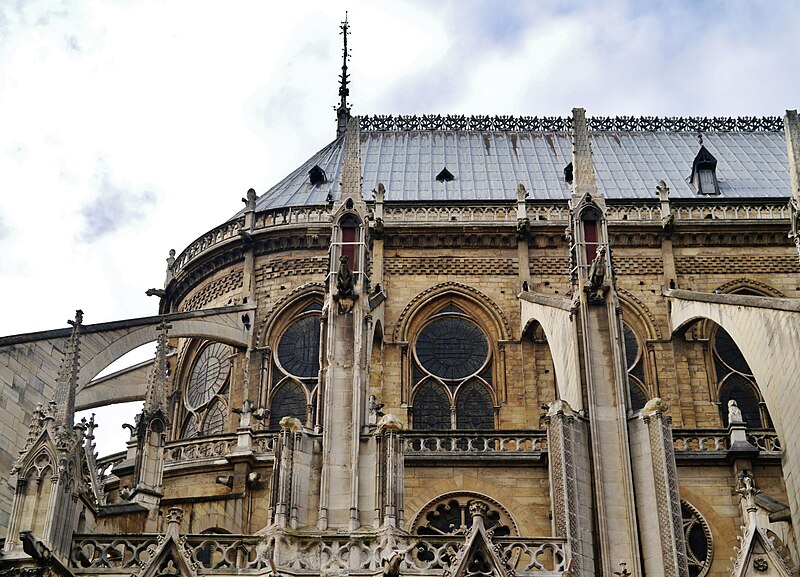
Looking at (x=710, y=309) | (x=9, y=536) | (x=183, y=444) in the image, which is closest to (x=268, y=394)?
(x=183, y=444)

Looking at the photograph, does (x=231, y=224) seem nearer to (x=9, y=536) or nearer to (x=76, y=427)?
(x=76, y=427)

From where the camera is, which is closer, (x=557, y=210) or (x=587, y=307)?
(x=587, y=307)

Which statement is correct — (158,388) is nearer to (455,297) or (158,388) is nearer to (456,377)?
(456,377)

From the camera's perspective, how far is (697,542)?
2003 centimetres

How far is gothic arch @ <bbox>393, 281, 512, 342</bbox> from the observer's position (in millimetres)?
25469

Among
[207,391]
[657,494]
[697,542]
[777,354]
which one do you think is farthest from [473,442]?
[207,391]

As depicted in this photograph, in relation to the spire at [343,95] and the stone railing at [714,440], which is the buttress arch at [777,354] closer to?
the stone railing at [714,440]

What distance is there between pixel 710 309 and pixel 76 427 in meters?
12.9

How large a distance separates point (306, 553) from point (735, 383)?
45.4 feet

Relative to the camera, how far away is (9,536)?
545 inches

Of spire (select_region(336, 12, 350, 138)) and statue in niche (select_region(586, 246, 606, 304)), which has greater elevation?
spire (select_region(336, 12, 350, 138))

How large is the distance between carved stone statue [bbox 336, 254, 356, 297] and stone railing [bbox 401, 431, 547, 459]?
229 inches

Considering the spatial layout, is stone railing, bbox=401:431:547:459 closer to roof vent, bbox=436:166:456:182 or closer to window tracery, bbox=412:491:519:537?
window tracery, bbox=412:491:519:537

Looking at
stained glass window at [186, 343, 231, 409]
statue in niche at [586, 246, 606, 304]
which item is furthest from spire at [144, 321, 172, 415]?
statue in niche at [586, 246, 606, 304]
